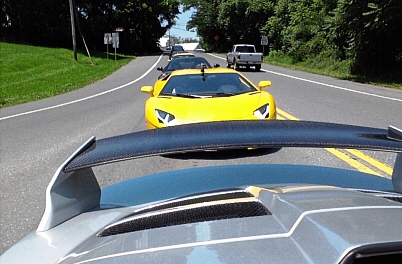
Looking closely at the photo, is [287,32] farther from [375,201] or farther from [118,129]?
[375,201]

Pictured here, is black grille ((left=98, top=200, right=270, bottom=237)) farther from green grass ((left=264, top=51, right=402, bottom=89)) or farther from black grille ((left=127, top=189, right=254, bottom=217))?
green grass ((left=264, top=51, right=402, bottom=89))

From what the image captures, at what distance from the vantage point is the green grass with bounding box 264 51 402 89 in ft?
67.7

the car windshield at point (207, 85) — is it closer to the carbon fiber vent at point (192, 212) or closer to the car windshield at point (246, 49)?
the carbon fiber vent at point (192, 212)

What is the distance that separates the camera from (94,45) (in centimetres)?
6269

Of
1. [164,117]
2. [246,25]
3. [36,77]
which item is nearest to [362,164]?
[164,117]

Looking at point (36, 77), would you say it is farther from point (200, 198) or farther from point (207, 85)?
point (200, 198)

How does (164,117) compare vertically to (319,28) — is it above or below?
below

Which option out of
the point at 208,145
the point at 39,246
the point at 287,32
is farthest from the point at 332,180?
the point at 287,32

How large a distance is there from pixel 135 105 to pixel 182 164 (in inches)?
278

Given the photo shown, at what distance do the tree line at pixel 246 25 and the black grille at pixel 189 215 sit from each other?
1998cm

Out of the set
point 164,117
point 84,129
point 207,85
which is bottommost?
point 84,129

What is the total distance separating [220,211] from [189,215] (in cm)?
13

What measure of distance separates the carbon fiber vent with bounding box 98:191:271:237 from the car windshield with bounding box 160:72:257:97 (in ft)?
17.1

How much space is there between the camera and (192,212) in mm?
1714
